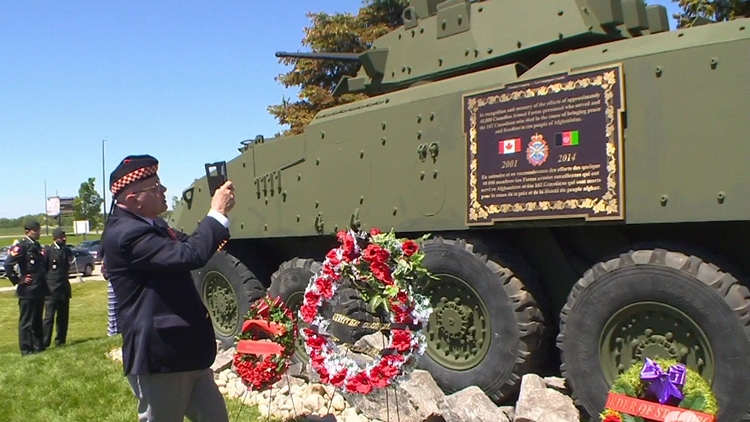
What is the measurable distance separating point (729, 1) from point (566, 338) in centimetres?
1063

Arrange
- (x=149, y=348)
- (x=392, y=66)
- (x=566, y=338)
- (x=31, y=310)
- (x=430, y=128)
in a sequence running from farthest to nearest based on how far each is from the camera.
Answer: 1. (x=31, y=310)
2. (x=392, y=66)
3. (x=430, y=128)
4. (x=566, y=338)
5. (x=149, y=348)

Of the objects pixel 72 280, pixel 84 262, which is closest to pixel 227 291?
pixel 72 280

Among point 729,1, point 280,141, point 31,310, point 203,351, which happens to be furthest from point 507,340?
point 729,1

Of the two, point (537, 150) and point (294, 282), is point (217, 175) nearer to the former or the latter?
point (294, 282)

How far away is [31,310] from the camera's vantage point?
11.1 metres

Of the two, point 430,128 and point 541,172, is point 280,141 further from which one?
point 541,172

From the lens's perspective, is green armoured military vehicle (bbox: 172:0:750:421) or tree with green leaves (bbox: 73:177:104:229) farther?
tree with green leaves (bbox: 73:177:104:229)

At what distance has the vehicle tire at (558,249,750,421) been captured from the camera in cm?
490

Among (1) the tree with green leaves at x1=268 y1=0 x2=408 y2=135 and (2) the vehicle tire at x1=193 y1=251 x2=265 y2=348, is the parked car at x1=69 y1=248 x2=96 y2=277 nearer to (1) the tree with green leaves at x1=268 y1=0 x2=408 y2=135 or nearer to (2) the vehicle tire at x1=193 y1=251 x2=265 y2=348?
(1) the tree with green leaves at x1=268 y1=0 x2=408 y2=135

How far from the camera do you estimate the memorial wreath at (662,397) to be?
13.2 ft

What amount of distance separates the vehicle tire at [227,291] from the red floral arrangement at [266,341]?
2342 mm

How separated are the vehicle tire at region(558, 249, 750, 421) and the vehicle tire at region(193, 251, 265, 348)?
4145 mm

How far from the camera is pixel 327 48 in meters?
22.3

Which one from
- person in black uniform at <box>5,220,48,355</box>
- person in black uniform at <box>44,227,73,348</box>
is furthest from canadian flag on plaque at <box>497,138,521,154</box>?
person in black uniform at <box>44,227,73,348</box>
